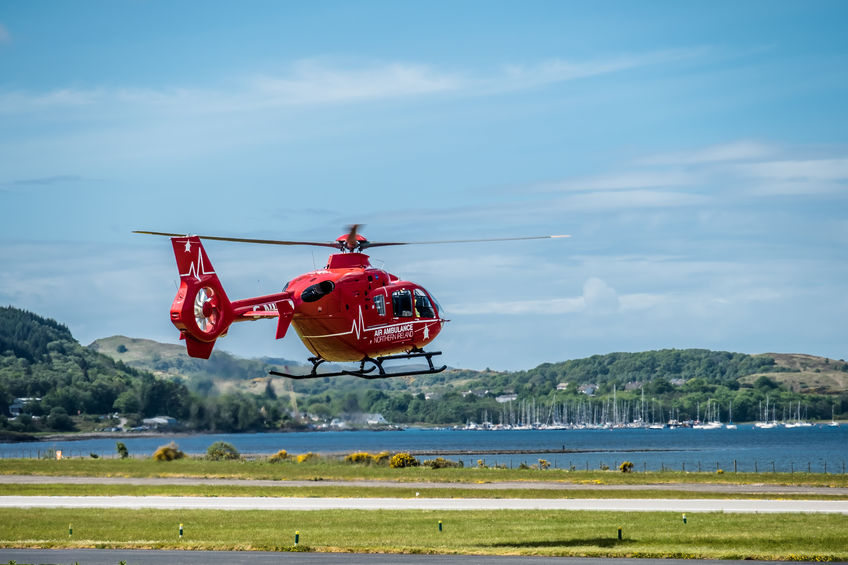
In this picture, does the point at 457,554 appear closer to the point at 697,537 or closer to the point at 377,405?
the point at 697,537

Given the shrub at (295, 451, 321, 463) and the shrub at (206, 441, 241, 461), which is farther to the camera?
the shrub at (206, 441, 241, 461)

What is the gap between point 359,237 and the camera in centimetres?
3291

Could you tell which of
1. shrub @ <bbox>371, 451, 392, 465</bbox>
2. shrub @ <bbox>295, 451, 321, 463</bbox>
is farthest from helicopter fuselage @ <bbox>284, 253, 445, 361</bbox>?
shrub @ <bbox>295, 451, 321, 463</bbox>

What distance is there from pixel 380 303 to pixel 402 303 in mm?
1042

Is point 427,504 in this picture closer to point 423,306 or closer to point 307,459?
point 423,306

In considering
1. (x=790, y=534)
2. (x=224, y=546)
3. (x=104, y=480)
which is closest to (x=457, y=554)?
(x=224, y=546)

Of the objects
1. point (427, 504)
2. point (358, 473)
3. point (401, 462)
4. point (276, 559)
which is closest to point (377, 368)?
point (276, 559)

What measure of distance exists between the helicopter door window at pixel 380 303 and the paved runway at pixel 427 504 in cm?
2006

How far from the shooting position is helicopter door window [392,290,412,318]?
32.8m

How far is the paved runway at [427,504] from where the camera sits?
4900 cm

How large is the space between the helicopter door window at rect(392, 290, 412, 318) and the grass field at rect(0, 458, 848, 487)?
38266 millimetres

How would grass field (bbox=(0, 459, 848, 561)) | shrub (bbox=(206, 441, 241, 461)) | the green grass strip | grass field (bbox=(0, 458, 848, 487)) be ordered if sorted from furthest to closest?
shrub (bbox=(206, 441, 241, 461)) → grass field (bbox=(0, 458, 848, 487)) → the green grass strip → grass field (bbox=(0, 459, 848, 561))

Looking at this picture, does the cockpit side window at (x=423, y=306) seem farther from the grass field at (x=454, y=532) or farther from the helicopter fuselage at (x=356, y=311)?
the grass field at (x=454, y=532)

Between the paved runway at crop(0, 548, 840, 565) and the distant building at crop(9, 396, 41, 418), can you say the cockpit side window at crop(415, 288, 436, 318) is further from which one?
the distant building at crop(9, 396, 41, 418)
